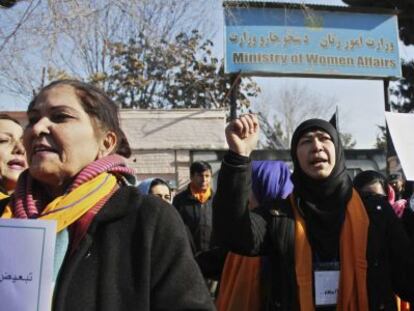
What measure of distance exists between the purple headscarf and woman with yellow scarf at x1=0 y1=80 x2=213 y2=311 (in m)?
1.58

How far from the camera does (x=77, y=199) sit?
167 centimetres

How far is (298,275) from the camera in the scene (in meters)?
2.57

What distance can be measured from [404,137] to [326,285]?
2.45 ft

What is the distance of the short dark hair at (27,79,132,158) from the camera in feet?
6.04

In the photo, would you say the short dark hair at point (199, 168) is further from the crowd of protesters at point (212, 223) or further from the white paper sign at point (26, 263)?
the white paper sign at point (26, 263)

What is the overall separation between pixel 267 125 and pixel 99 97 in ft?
96.4

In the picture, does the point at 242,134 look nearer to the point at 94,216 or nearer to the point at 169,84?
the point at 94,216

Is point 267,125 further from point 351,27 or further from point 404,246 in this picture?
point 404,246

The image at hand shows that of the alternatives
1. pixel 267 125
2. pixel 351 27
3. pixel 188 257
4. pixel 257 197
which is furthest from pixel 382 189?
pixel 267 125

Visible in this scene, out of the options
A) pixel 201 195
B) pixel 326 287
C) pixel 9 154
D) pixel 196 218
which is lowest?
pixel 326 287

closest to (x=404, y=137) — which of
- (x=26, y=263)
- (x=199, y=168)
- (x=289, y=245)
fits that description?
(x=289, y=245)

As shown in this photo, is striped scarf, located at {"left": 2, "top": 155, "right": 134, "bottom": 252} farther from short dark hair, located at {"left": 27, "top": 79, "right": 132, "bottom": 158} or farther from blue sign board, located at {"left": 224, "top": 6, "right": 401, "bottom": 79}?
blue sign board, located at {"left": 224, "top": 6, "right": 401, "bottom": 79}

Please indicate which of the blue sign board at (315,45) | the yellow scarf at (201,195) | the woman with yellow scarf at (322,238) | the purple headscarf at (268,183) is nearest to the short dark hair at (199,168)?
the yellow scarf at (201,195)

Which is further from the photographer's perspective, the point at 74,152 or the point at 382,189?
the point at 382,189
